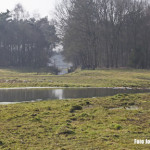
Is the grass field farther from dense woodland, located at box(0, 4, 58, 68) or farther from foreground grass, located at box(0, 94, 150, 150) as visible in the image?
dense woodland, located at box(0, 4, 58, 68)

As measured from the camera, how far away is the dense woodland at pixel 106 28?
219ft

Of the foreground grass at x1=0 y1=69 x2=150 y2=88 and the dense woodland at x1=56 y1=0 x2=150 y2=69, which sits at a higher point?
the dense woodland at x1=56 y1=0 x2=150 y2=69

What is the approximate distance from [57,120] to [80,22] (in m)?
53.7

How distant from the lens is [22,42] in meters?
94.5

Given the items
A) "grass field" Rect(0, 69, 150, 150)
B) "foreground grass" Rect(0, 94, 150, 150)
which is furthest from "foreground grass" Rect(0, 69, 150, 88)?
"grass field" Rect(0, 69, 150, 150)

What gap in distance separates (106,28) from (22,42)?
1345 inches

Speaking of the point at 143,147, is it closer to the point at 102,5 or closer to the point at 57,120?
the point at 57,120

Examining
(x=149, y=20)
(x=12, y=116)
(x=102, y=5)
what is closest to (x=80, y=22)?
(x=102, y=5)

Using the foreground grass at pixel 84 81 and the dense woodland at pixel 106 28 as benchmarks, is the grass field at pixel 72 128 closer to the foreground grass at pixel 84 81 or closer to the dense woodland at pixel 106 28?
the foreground grass at pixel 84 81

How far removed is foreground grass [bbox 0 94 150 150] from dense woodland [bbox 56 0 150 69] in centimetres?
4726

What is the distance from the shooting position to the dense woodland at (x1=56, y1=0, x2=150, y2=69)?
6662 cm

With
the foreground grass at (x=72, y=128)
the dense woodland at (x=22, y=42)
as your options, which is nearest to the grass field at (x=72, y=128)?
the foreground grass at (x=72, y=128)
